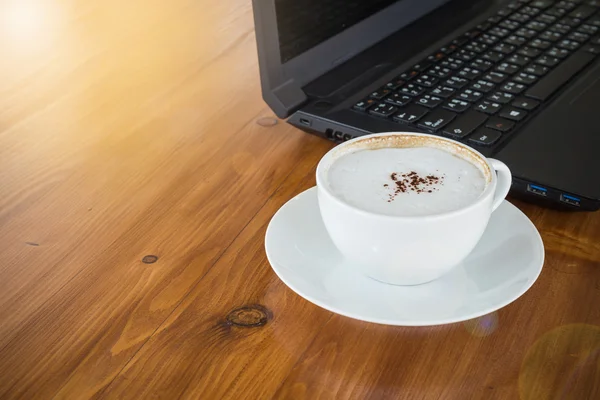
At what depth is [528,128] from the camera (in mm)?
678

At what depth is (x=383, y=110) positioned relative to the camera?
2.31ft

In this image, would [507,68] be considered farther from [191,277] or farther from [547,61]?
[191,277]

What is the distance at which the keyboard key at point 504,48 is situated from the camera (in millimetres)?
849

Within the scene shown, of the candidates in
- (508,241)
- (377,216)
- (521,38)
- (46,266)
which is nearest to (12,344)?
(46,266)

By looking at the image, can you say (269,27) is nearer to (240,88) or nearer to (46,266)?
(240,88)

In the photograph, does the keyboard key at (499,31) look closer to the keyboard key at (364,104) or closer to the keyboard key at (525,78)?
the keyboard key at (525,78)

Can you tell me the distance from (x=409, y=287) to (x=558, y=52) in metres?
0.50

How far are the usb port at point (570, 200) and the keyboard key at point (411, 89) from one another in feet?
0.67

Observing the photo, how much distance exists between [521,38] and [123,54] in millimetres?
520

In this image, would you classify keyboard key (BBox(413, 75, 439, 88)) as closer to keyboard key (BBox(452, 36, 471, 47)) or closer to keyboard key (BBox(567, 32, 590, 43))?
keyboard key (BBox(452, 36, 471, 47))

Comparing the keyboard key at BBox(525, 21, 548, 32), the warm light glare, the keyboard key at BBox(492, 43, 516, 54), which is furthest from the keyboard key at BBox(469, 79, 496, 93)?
the warm light glare

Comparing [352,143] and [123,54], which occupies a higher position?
[352,143]

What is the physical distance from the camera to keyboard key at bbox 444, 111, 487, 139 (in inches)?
26.5

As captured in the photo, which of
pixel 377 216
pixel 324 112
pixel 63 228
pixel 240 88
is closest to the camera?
pixel 377 216
